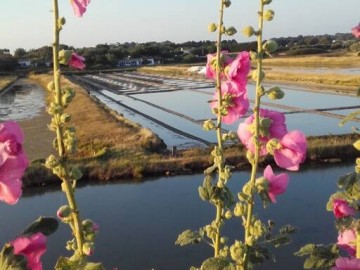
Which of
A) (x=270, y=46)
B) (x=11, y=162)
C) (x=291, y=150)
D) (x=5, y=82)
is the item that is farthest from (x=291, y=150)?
(x=5, y=82)

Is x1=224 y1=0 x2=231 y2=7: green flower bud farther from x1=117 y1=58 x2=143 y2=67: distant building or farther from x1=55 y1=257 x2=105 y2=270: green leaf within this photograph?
x1=117 y1=58 x2=143 y2=67: distant building

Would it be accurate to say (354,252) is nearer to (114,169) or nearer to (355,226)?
(355,226)

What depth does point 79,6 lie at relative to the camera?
84 centimetres

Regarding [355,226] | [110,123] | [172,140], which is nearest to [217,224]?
[355,226]

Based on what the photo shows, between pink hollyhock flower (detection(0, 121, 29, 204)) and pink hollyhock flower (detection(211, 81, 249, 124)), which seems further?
pink hollyhock flower (detection(211, 81, 249, 124))

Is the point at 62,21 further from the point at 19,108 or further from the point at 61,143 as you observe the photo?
the point at 19,108

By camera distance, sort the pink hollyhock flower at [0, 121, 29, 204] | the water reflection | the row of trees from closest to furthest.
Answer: the pink hollyhock flower at [0, 121, 29, 204], the water reflection, the row of trees

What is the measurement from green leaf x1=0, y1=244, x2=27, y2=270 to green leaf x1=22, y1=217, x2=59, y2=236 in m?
0.07

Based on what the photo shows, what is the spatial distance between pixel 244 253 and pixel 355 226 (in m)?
0.26

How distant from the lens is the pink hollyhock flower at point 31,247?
81cm

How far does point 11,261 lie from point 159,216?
8161 mm

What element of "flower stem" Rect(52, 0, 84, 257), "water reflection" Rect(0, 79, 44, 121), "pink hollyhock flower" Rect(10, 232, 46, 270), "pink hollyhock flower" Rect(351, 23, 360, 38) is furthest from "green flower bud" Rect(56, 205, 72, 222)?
"water reflection" Rect(0, 79, 44, 121)

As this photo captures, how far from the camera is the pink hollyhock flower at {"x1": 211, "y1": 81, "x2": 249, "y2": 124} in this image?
1157 mm

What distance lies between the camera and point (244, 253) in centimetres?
110
